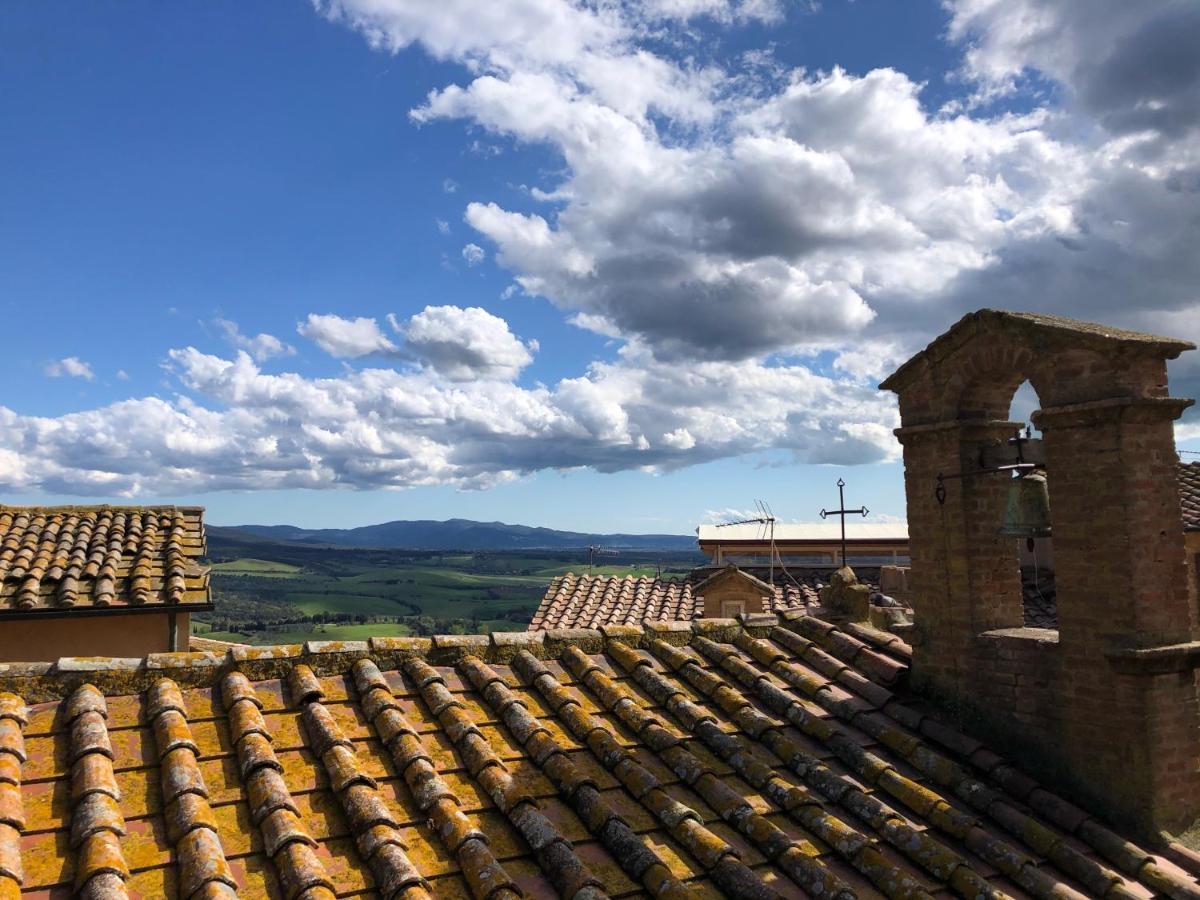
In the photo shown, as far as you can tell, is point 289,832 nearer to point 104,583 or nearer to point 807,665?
point 807,665

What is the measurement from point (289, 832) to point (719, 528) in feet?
114

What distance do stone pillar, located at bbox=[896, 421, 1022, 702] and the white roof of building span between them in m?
27.4

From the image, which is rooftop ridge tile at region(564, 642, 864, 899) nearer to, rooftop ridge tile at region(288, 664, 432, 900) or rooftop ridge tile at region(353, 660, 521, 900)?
rooftop ridge tile at region(353, 660, 521, 900)

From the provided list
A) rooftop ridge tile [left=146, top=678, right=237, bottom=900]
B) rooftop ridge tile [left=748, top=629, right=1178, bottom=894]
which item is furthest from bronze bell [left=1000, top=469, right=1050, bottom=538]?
rooftop ridge tile [left=146, top=678, right=237, bottom=900]

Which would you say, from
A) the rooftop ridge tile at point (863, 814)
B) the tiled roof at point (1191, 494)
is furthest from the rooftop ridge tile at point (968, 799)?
the tiled roof at point (1191, 494)

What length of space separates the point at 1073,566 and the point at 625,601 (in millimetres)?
19663

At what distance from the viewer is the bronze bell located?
6457mm

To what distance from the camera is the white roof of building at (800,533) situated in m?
34.6

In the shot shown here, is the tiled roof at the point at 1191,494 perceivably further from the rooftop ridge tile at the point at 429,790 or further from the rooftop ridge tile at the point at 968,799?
the rooftop ridge tile at the point at 429,790

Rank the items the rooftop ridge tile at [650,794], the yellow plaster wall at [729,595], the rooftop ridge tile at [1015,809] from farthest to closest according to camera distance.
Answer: the yellow plaster wall at [729,595] < the rooftop ridge tile at [1015,809] < the rooftop ridge tile at [650,794]

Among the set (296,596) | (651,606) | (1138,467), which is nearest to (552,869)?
(1138,467)

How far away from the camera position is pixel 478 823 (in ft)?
15.4

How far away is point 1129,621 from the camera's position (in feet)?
18.5

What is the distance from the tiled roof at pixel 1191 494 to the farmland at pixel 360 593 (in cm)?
3879
